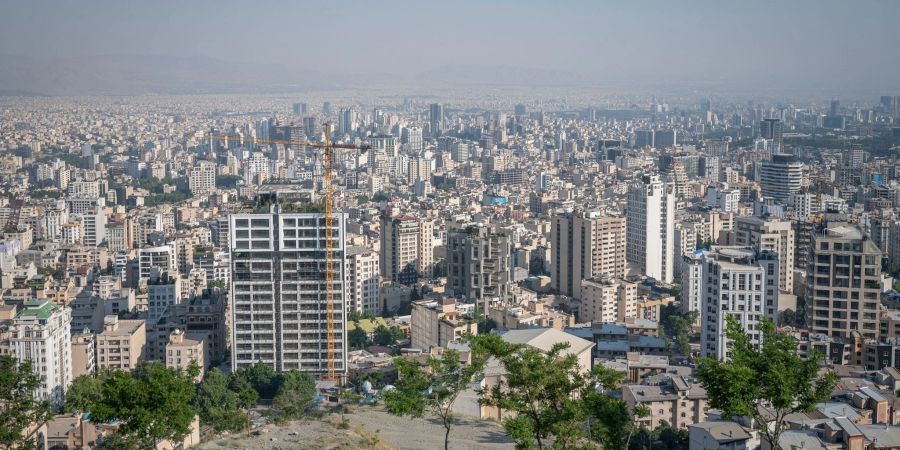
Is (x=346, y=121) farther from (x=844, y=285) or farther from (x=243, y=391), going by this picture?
(x=243, y=391)

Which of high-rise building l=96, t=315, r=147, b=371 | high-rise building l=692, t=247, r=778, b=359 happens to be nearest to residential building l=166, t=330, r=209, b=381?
high-rise building l=96, t=315, r=147, b=371

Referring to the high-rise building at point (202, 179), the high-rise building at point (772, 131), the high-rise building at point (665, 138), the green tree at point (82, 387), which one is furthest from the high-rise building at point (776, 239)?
the high-rise building at point (665, 138)

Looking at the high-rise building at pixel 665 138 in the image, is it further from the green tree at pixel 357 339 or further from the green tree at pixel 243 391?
the green tree at pixel 243 391

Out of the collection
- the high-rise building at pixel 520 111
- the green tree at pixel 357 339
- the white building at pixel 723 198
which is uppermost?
the high-rise building at pixel 520 111

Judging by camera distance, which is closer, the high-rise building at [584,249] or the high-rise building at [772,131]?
the high-rise building at [584,249]

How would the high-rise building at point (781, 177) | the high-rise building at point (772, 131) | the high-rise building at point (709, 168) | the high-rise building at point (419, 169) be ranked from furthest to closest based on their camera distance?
the high-rise building at point (772, 131), the high-rise building at point (419, 169), the high-rise building at point (709, 168), the high-rise building at point (781, 177)

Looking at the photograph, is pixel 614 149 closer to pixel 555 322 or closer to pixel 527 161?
pixel 527 161

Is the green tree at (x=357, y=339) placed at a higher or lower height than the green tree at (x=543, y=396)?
lower
